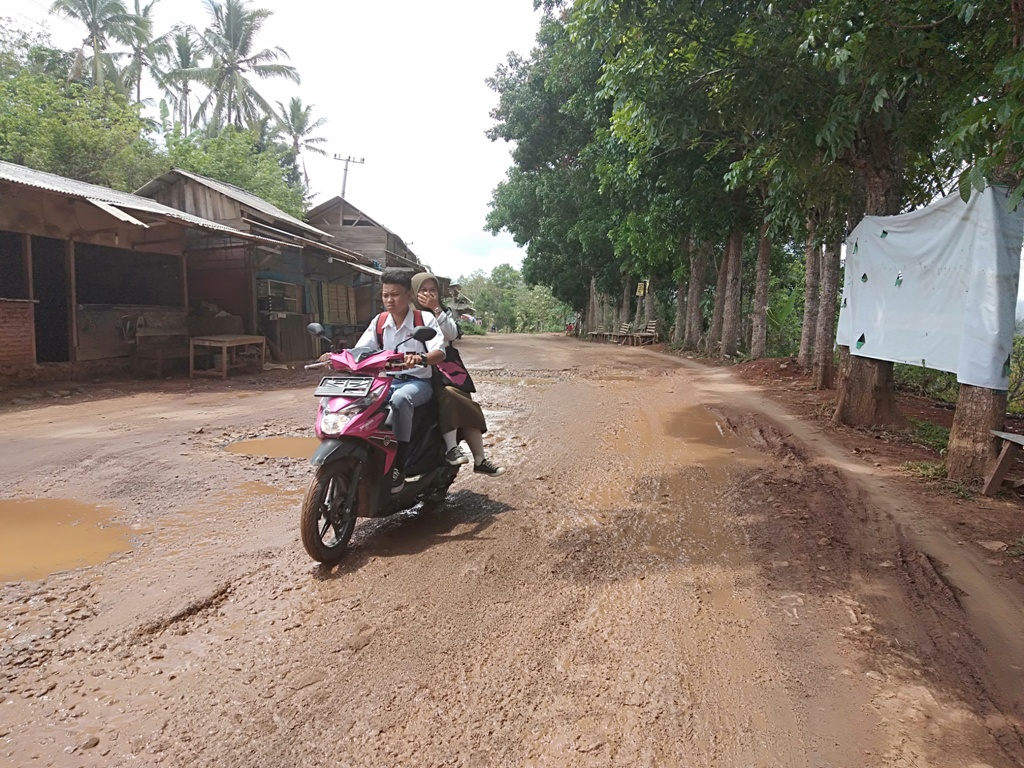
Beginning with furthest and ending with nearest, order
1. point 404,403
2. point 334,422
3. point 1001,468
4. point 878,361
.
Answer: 1. point 878,361
2. point 1001,468
3. point 404,403
4. point 334,422

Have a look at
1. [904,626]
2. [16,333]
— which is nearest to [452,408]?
[904,626]

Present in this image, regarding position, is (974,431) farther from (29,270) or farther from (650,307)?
(650,307)

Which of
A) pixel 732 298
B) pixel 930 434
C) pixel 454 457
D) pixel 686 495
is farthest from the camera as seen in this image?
pixel 732 298

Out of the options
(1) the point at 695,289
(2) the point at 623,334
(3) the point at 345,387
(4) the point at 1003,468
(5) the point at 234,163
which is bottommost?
(4) the point at 1003,468

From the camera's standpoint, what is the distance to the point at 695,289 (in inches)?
814

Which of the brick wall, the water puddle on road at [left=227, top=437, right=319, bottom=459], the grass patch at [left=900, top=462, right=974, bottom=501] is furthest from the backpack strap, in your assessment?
the brick wall

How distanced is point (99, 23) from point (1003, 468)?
37954 millimetres

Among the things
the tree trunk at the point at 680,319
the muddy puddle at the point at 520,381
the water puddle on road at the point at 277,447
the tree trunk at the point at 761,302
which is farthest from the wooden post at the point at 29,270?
the tree trunk at the point at 680,319

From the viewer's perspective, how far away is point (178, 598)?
2926mm

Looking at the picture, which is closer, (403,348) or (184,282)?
(403,348)

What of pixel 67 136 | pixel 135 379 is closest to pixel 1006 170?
pixel 135 379

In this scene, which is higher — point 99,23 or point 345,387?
point 99,23

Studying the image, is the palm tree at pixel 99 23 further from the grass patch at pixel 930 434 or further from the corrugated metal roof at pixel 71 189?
the grass patch at pixel 930 434

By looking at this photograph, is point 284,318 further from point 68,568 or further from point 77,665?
point 77,665
